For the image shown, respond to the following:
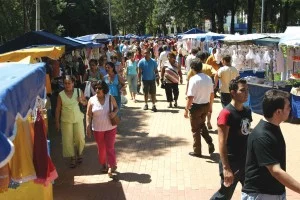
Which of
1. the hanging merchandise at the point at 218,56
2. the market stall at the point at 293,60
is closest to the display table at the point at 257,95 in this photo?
the market stall at the point at 293,60

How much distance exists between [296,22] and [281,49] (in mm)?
49204

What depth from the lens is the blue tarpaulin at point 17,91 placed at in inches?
104

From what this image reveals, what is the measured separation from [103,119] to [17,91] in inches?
150

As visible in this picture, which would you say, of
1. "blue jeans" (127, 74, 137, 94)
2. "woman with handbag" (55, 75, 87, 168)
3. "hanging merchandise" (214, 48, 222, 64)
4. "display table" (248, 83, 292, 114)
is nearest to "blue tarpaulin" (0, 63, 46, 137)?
"woman with handbag" (55, 75, 87, 168)

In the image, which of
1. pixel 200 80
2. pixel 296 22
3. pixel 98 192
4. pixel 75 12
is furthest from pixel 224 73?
pixel 296 22

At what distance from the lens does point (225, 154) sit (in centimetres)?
454

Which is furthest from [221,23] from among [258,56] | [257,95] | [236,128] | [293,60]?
[236,128]

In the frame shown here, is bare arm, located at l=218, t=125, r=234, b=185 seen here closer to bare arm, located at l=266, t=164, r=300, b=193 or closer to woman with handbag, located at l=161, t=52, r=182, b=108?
bare arm, located at l=266, t=164, r=300, b=193

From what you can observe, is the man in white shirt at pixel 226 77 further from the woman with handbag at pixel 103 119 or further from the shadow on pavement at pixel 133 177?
the woman with handbag at pixel 103 119

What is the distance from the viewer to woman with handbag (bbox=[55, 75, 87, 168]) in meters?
7.53

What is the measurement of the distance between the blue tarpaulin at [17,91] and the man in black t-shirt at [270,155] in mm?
1850

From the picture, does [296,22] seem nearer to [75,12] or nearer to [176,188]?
[75,12]

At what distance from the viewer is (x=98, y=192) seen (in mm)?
6629

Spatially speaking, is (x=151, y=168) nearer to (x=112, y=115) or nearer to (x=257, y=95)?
(x=112, y=115)
